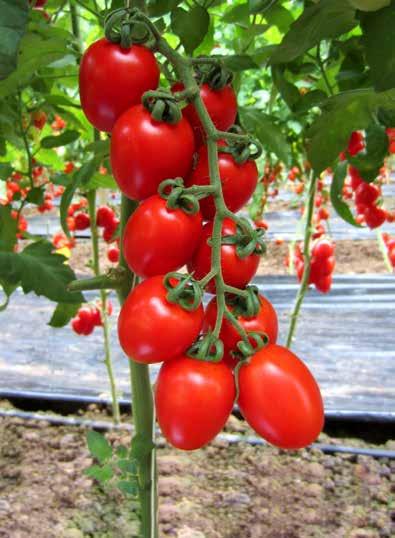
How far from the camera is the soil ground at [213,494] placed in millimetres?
1249

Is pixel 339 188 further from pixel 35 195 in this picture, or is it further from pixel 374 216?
pixel 374 216

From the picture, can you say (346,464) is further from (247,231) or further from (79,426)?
(247,231)

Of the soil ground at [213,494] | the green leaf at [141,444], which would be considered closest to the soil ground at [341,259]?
the soil ground at [213,494]

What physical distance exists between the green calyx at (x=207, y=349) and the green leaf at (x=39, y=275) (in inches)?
15.4

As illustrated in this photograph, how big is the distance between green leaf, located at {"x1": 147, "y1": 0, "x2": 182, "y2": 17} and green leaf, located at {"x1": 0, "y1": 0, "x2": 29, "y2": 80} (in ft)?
0.86

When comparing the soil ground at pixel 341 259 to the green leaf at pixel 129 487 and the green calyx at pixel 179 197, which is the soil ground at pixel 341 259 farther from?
the green calyx at pixel 179 197

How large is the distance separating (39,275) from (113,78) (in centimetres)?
Answer: 40

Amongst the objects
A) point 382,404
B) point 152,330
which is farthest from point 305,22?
point 382,404

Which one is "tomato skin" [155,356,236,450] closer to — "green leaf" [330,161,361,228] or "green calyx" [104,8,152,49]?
"green calyx" [104,8,152,49]

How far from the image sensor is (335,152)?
62 cm

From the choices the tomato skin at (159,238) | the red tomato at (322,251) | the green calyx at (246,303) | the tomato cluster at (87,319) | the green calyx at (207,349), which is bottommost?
the tomato cluster at (87,319)

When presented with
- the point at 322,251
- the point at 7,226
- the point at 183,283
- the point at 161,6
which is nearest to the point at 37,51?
the point at 161,6

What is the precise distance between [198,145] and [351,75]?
362mm

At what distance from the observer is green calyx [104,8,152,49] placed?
1.43 ft
